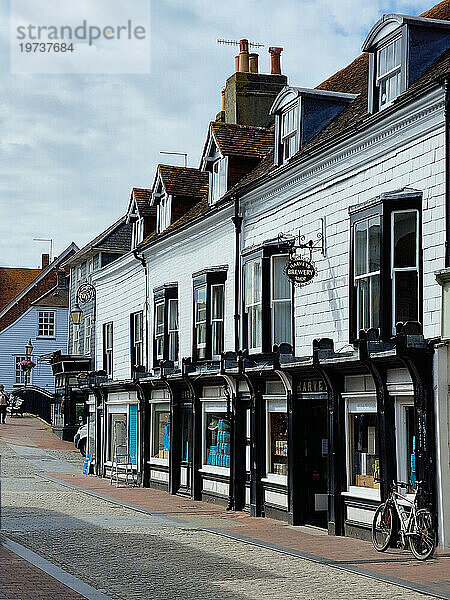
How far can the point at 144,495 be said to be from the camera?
2558 centimetres

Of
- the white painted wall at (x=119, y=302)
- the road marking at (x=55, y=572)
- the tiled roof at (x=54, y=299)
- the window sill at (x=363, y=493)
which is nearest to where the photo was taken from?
the road marking at (x=55, y=572)

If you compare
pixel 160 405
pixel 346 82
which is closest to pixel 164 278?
pixel 160 405

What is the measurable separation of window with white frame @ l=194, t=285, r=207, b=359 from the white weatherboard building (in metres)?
0.08

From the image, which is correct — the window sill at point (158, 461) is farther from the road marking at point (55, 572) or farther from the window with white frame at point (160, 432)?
the road marking at point (55, 572)

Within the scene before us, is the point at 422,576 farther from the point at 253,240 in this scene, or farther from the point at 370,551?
the point at 253,240

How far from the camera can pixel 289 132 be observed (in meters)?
20.7

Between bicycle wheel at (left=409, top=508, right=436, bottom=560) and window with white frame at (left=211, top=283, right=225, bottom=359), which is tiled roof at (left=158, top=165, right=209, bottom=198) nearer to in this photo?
window with white frame at (left=211, top=283, right=225, bottom=359)

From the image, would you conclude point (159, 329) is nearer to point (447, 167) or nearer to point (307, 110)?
point (307, 110)

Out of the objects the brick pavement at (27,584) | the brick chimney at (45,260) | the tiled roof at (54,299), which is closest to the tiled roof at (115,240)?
the tiled roof at (54,299)

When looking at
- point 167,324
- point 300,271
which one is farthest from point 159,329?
point 300,271

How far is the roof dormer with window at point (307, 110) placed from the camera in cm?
2002

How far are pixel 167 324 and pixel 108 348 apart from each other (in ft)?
23.1

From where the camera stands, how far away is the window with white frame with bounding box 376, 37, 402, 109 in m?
16.8

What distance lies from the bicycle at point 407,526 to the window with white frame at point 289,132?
8.03m
